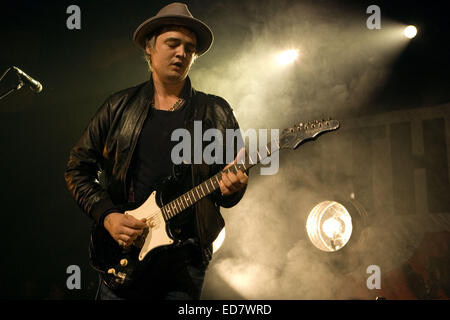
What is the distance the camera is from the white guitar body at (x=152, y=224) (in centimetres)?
229

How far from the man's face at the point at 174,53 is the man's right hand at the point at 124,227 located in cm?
91

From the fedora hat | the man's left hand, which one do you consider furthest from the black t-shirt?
the fedora hat

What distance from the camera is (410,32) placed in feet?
14.1

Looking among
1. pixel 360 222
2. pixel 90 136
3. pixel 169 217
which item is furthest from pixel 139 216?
pixel 360 222

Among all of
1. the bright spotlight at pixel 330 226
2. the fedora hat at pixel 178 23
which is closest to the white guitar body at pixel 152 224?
the fedora hat at pixel 178 23

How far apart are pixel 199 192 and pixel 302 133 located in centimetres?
65

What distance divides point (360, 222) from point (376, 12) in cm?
219

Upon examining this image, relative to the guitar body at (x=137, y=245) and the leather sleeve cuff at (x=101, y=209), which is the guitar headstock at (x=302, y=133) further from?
the leather sleeve cuff at (x=101, y=209)

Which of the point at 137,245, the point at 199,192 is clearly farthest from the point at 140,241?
the point at 199,192

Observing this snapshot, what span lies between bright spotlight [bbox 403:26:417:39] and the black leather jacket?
2542mm

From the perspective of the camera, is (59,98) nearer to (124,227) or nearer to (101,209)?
(101,209)

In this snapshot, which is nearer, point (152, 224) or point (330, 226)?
point (152, 224)
